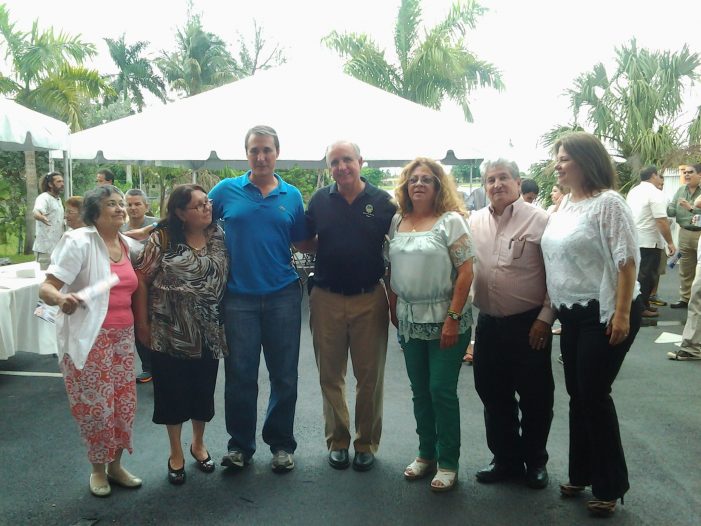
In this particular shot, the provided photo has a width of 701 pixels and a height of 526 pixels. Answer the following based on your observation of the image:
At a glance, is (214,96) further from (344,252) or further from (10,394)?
(344,252)

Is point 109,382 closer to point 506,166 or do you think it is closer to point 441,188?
point 441,188

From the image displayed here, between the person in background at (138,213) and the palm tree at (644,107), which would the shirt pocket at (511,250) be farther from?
the palm tree at (644,107)

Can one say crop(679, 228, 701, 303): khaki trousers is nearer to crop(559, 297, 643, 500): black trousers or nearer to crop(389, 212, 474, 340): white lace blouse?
crop(559, 297, 643, 500): black trousers

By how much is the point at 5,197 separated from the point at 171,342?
1566cm

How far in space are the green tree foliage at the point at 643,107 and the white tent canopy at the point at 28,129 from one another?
10227 mm

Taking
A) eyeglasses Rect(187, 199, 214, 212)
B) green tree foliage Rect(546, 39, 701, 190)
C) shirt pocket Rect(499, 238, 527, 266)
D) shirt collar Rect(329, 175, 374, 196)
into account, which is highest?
green tree foliage Rect(546, 39, 701, 190)

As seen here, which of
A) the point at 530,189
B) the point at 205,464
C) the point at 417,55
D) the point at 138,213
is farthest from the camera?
the point at 417,55

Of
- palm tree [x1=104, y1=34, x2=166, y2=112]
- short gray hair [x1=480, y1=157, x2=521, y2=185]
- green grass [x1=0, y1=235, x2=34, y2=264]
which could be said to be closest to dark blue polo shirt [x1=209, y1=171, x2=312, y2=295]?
short gray hair [x1=480, y1=157, x2=521, y2=185]

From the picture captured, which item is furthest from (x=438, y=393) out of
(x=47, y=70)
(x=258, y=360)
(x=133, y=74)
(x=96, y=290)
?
(x=133, y=74)

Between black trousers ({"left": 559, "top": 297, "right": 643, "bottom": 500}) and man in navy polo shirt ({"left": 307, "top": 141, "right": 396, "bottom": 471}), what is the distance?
40.1 inches

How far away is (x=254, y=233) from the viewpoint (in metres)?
3.28

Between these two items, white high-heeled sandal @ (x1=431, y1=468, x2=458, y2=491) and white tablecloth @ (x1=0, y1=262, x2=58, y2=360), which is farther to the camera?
white tablecloth @ (x1=0, y1=262, x2=58, y2=360)

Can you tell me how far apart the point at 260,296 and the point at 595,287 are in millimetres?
1700

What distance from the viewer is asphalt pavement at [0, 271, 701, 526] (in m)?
2.92
